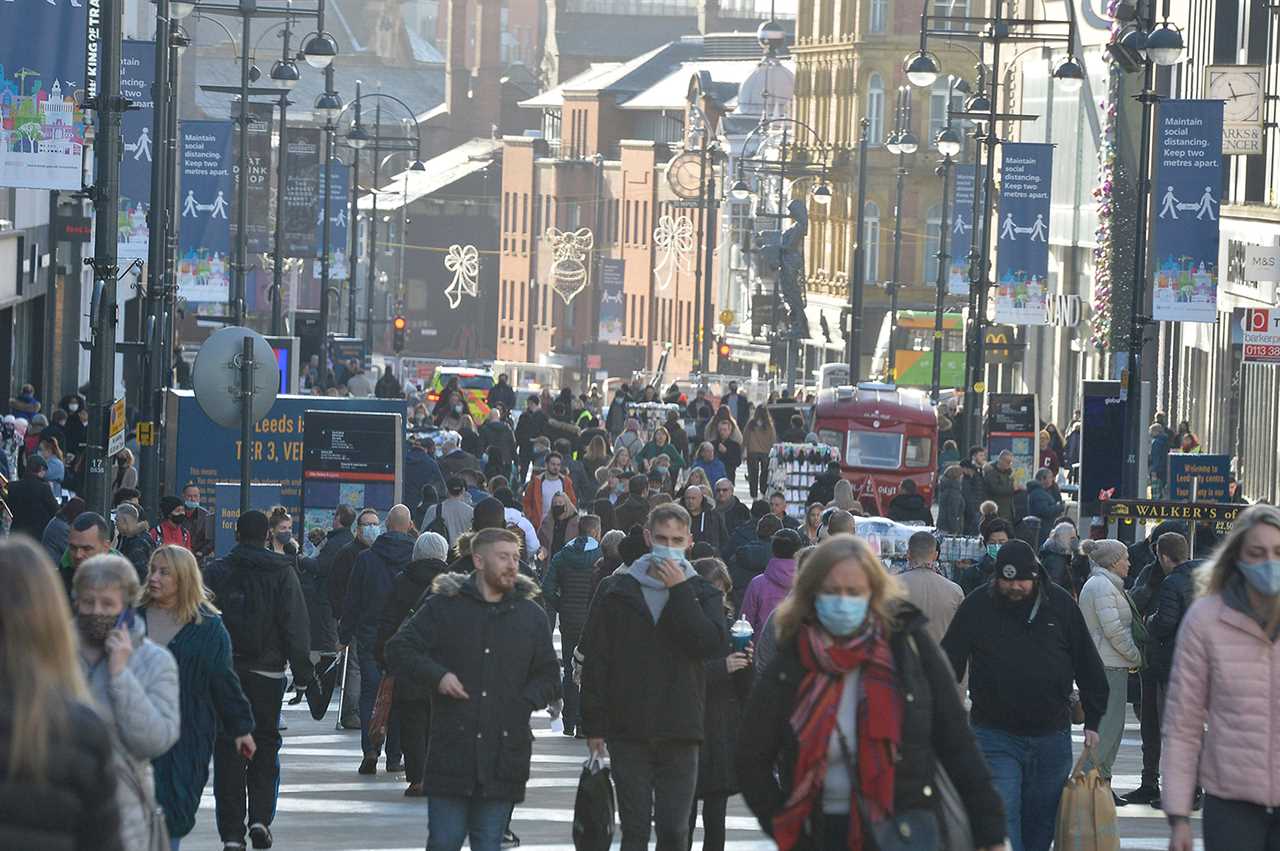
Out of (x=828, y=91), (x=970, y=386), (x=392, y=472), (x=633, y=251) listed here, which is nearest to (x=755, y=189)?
(x=828, y=91)

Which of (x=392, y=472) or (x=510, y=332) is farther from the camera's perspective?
(x=510, y=332)

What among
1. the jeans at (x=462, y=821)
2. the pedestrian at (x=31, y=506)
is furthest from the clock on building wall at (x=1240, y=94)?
the jeans at (x=462, y=821)

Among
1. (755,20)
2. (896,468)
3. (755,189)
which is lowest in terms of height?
(896,468)

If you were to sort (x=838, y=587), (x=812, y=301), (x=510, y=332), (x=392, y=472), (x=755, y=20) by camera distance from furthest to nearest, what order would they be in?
(x=755, y=20)
(x=510, y=332)
(x=812, y=301)
(x=392, y=472)
(x=838, y=587)

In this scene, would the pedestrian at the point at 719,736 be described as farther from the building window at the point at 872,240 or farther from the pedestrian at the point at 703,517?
the building window at the point at 872,240

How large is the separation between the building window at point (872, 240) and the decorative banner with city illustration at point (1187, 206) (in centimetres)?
7552

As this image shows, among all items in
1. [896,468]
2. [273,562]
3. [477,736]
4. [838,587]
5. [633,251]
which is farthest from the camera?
[633,251]

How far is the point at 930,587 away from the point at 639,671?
13.0 feet

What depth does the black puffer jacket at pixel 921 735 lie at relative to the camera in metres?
7.22

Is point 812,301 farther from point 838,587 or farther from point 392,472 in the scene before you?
point 838,587

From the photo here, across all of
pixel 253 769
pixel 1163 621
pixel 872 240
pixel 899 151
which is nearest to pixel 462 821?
pixel 253 769

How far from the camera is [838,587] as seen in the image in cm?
717

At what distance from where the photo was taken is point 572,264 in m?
136

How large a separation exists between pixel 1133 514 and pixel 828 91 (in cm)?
8850
